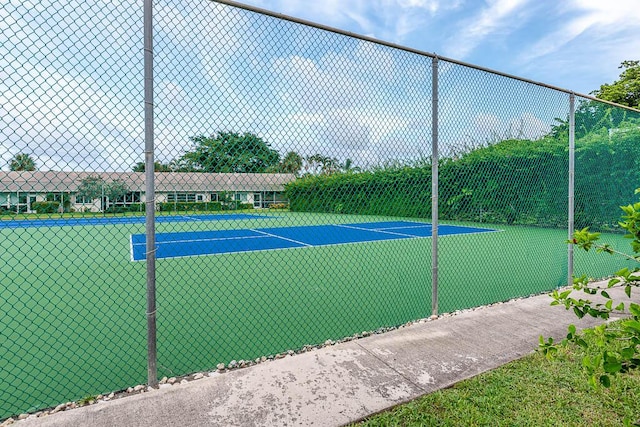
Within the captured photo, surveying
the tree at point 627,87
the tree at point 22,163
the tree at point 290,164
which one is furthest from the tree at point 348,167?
the tree at point 627,87

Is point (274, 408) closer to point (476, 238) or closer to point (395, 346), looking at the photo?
point (395, 346)

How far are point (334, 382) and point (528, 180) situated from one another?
4.56m

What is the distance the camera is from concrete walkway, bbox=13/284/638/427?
1810 millimetres

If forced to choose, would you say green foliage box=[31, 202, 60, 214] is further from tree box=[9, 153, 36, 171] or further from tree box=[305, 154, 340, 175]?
tree box=[305, 154, 340, 175]

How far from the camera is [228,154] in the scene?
270 centimetres

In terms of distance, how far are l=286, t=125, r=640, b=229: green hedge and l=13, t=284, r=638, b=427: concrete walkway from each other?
1698 mm

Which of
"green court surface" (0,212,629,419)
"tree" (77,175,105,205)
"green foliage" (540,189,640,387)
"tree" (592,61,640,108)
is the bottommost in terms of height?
"green court surface" (0,212,629,419)

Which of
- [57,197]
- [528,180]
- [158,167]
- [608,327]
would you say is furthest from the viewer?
[528,180]

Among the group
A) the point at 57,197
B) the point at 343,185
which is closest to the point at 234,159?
the point at 343,185

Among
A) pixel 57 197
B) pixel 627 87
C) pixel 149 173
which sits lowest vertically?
pixel 57 197

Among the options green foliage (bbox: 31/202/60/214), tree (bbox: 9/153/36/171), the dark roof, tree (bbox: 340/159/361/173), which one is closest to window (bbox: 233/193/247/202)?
the dark roof

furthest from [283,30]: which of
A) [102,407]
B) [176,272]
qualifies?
[176,272]

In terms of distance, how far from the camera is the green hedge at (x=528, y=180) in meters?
4.50

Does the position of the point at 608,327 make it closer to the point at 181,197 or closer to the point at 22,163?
the point at 22,163
